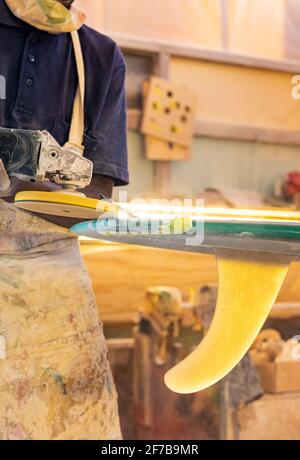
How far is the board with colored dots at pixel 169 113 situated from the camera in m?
2.01

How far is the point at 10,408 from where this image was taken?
2.66 ft

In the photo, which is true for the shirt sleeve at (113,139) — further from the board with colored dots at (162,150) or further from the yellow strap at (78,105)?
the board with colored dots at (162,150)

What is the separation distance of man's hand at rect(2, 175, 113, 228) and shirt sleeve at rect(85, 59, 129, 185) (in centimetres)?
1

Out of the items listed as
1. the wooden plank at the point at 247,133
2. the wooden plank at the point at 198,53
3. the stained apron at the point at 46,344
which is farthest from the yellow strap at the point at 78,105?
the wooden plank at the point at 247,133

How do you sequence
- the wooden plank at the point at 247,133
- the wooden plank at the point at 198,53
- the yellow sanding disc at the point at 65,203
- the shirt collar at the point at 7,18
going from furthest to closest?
the wooden plank at the point at 247,133 < the wooden plank at the point at 198,53 < the shirt collar at the point at 7,18 < the yellow sanding disc at the point at 65,203

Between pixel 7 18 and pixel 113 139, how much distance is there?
21cm

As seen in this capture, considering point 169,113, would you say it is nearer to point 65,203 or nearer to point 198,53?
point 198,53

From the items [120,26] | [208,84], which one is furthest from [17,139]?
[208,84]

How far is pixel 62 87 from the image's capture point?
83 cm

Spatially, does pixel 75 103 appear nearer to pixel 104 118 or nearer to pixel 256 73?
pixel 104 118

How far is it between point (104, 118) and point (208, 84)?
1360 millimetres

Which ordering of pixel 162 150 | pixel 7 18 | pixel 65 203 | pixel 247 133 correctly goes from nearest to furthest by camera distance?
pixel 65 203 → pixel 7 18 → pixel 162 150 → pixel 247 133

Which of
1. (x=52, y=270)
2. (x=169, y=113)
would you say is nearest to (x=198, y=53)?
(x=169, y=113)

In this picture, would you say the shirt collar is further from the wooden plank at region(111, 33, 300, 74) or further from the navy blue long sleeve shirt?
the wooden plank at region(111, 33, 300, 74)
